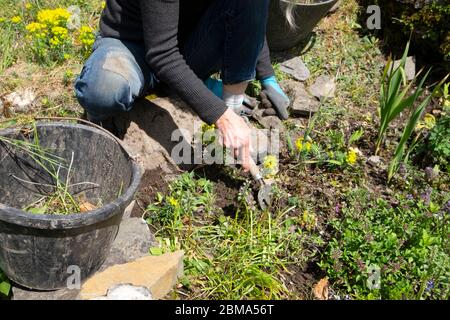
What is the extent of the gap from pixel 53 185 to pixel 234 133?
2.50 ft

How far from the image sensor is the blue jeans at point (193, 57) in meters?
2.31

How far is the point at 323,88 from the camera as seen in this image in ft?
10.7

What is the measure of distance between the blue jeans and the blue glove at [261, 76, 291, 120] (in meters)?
0.41

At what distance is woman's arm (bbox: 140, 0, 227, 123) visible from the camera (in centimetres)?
208

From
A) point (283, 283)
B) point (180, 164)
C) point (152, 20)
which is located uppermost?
point (152, 20)

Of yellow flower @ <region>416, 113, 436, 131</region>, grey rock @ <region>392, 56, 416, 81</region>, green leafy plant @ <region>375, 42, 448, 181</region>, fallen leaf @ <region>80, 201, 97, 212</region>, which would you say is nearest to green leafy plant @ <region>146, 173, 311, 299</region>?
fallen leaf @ <region>80, 201, 97, 212</region>

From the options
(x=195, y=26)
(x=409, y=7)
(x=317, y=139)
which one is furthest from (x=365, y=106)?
(x=195, y=26)

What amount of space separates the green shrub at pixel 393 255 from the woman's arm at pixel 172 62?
0.72 m

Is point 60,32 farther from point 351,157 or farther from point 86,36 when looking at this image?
point 351,157

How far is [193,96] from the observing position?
7.14ft

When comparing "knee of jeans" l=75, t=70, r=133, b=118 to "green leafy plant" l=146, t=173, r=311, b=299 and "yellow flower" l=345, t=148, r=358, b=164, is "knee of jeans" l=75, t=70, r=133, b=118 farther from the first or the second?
"yellow flower" l=345, t=148, r=358, b=164

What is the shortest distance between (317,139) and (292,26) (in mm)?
766

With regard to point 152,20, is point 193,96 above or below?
below
